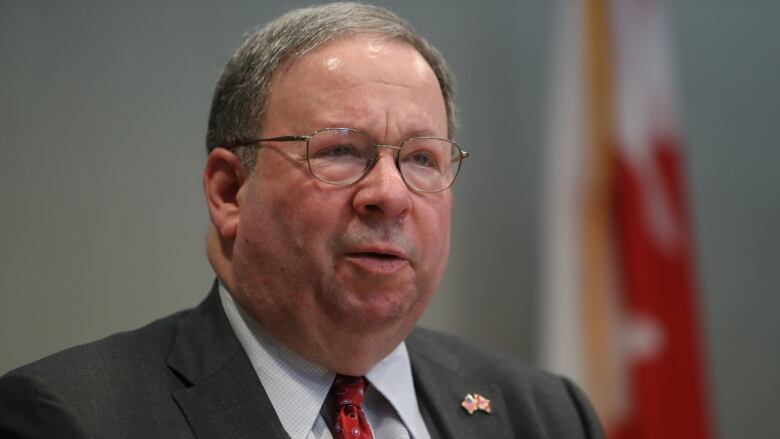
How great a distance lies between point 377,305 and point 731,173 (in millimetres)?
3262

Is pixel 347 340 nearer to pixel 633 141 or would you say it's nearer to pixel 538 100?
pixel 633 141

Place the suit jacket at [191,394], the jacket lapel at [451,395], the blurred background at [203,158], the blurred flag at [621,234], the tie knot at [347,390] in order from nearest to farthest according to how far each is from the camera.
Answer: the suit jacket at [191,394] → the tie knot at [347,390] → the jacket lapel at [451,395] → the blurred background at [203,158] → the blurred flag at [621,234]

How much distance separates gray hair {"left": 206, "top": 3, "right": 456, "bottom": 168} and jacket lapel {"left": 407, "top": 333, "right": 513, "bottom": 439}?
737 millimetres

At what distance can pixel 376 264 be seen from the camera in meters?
1.76

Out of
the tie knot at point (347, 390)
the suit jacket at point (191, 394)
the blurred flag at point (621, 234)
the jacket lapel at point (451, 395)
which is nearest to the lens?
the suit jacket at point (191, 394)

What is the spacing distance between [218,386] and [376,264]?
17.6 inches

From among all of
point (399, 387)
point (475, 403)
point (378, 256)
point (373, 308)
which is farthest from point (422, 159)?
point (475, 403)

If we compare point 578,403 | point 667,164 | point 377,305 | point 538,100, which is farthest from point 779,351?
point 377,305

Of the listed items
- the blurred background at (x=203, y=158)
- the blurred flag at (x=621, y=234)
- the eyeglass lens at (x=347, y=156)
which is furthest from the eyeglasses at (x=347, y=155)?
the blurred flag at (x=621, y=234)

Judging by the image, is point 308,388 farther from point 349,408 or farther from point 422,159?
point 422,159

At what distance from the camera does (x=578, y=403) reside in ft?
7.50

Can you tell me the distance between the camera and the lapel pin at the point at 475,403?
2107 millimetres

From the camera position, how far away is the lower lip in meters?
1.74

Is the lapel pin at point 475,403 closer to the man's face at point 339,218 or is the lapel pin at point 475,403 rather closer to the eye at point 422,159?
the man's face at point 339,218
